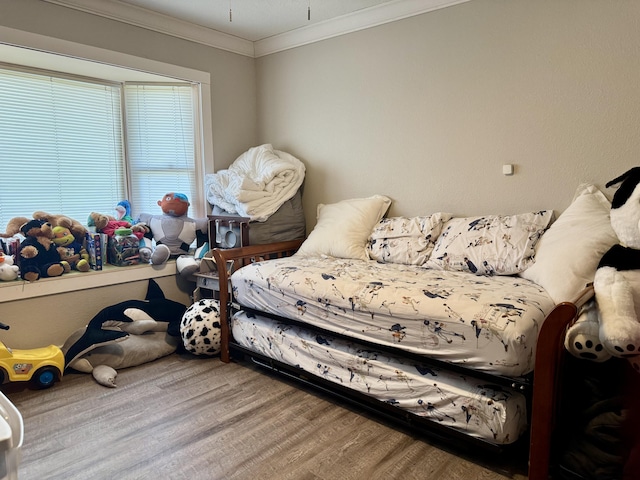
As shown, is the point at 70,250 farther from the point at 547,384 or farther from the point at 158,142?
the point at 547,384

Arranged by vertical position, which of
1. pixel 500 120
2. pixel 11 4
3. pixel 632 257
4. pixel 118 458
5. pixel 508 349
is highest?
pixel 11 4

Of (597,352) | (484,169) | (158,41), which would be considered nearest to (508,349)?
(597,352)

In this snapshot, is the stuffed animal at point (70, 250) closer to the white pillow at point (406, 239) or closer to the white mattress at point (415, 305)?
the white mattress at point (415, 305)

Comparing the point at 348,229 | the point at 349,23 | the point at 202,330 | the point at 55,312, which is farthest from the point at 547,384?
the point at 55,312

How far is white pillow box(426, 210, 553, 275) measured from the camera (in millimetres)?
2240

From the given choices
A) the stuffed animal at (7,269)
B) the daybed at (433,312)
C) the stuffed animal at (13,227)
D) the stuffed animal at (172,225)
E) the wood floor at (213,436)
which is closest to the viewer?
the daybed at (433,312)

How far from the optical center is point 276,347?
254cm

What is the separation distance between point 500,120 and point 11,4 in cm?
293

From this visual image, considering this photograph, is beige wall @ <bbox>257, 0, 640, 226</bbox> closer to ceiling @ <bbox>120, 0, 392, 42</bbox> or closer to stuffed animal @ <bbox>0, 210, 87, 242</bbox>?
ceiling @ <bbox>120, 0, 392, 42</bbox>

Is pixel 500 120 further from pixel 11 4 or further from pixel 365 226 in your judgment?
pixel 11 4

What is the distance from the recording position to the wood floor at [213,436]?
1744mm

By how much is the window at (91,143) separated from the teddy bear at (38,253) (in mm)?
504

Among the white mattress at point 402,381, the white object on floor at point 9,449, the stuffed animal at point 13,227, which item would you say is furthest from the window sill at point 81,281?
the white object on floor at point 9,449

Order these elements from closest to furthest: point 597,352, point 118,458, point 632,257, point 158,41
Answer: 1. point 597,352
2. point 632,257
3. point 118,458
4. point 158,41
